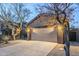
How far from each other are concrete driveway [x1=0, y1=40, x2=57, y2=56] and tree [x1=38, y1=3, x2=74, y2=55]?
0.44 m

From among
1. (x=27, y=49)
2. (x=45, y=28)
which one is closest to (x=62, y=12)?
(x=45, y=28)

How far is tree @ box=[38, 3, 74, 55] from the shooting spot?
207 inches

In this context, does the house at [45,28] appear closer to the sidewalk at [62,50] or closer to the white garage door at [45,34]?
the white garage door at [45,34]

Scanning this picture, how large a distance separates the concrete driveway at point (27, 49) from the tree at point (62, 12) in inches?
17.3

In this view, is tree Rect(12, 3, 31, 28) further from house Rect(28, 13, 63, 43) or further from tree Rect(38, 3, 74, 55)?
tree Rect(38, 3, 74, 55)

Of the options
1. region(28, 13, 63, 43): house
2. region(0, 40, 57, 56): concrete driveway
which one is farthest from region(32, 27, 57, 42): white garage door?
region(0, 40, 57, 56): concrete driveway

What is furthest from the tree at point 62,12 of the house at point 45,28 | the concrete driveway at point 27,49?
the concrete driveway at point 27,49

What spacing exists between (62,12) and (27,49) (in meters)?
1.10

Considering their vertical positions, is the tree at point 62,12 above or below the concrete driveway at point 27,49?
above

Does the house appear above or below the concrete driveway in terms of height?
above

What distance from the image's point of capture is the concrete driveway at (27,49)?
208 inches

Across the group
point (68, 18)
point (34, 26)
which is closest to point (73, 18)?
point (68, 18)

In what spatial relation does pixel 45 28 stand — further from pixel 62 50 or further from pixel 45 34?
pixel 62 50

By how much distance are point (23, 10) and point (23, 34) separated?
526mm
